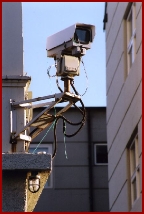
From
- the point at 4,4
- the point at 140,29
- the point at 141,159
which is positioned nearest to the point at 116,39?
the point at 140,29

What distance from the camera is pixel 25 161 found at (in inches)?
374

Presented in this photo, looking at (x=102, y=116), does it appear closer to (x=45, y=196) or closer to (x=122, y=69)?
(x=45, y=196)

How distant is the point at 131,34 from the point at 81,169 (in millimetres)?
8322

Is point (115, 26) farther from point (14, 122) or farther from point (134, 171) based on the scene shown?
point (14, 122)

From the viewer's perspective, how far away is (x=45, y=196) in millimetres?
27797

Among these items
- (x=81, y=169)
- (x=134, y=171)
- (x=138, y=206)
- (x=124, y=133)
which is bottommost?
(x=138, y=206)

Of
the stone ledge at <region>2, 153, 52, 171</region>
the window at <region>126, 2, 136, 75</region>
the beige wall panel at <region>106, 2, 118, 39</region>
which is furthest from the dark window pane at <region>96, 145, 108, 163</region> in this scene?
the stone ledge at <region>2, 153, 52, 171</region>

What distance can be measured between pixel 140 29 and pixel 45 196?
10423 mm

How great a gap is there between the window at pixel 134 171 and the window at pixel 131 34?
6.24ft

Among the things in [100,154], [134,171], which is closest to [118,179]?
[134,171]

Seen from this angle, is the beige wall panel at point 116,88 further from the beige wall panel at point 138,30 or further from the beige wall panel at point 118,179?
the beige wall panel at point 138,30

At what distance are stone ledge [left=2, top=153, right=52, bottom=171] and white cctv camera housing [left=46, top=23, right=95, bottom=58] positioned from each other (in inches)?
54.7

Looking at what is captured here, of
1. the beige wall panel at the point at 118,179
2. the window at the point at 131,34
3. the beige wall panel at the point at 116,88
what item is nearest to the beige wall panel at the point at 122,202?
the beige wall panel at the point at 118,179

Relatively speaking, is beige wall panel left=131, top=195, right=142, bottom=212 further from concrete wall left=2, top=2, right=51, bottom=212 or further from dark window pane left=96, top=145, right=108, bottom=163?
dark window pane left=96, top=145, right=108, bottom=163
